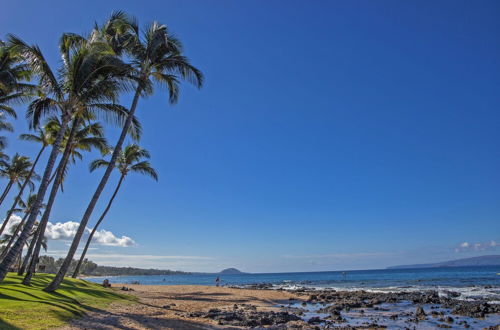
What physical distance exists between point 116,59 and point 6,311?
11.0 meters

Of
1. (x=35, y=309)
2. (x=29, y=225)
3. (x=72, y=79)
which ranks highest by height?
(x=72, y=79)

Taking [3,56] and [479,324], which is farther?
[3,56]

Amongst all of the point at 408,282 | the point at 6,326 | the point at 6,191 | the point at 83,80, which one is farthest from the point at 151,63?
the point at 408,282

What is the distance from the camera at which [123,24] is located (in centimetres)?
1714

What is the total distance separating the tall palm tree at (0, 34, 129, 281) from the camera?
43.6 feet

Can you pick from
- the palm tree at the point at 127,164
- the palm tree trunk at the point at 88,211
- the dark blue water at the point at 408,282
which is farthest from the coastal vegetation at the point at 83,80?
the dark blue water at the point at 408,282

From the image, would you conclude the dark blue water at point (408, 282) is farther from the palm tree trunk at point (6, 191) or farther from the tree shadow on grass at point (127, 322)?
the palm tree trunk at point (6, 191)

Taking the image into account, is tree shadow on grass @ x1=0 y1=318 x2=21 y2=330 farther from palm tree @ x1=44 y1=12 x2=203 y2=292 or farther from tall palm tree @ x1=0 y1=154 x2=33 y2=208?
tall palm tree @ x1=0 y1=154 x2=33 y2=208

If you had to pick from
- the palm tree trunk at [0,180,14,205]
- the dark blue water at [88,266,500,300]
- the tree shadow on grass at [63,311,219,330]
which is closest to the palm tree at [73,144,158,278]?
the palm tree trunk at [0,180,14,205]

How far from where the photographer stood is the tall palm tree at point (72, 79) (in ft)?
43.6

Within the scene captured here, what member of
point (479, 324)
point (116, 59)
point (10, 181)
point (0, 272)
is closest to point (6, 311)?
point (0, 272)

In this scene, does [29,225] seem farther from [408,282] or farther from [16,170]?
[408,282]

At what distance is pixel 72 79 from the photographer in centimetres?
1389

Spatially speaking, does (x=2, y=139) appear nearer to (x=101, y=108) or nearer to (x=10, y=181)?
(x=10, y=181)
